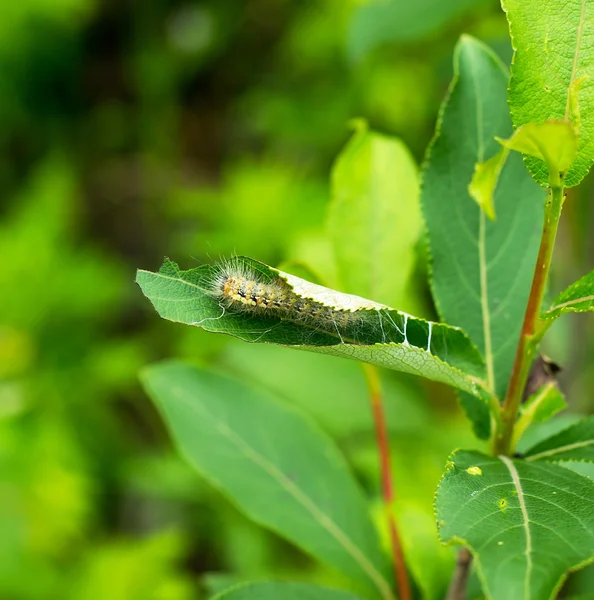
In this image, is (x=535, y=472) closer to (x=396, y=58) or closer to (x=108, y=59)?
(x=396, y=58)

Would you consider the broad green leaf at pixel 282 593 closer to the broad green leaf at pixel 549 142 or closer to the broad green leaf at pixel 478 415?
the broad green leaf at pixel 478 415

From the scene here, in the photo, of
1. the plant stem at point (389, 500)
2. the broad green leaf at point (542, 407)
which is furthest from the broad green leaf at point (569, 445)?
the plant stem at point (389, 500)

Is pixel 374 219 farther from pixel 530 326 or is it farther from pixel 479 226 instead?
pixel 530 326

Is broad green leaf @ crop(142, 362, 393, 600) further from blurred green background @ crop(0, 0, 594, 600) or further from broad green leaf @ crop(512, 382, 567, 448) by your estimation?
broad green leaf @ crop(512, 382, 567, 448)

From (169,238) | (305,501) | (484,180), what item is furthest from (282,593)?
(169,238)

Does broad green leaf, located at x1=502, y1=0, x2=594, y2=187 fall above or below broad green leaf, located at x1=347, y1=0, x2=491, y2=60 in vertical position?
below

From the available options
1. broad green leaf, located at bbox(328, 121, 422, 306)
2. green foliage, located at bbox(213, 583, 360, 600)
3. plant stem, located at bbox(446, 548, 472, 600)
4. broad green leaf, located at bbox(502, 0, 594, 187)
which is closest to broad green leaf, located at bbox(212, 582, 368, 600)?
green foliage, located at bbox(213, 583, 360, 600)
